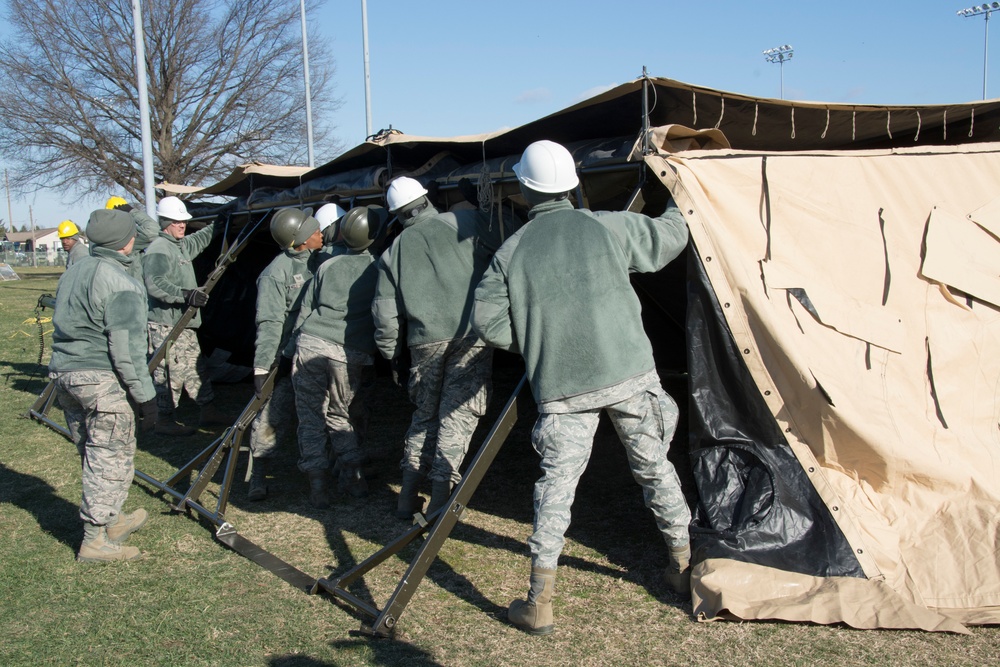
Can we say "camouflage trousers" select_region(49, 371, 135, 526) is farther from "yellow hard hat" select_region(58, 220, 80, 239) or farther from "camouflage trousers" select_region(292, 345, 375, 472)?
"yellow hard hat" select_region(58, 220, 80, 239)

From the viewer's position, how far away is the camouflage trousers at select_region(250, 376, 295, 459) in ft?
19.5

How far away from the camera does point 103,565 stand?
4.85 meters

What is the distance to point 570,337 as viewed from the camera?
3.76 m

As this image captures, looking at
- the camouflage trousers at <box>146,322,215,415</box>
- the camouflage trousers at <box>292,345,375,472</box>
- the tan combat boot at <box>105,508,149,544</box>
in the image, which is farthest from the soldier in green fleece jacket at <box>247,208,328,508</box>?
the camouflage trousers at <box>146,322,215,415</box>

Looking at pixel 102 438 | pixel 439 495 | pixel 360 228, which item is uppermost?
pixel 360 228

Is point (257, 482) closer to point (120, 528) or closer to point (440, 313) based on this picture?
point (120, 528)

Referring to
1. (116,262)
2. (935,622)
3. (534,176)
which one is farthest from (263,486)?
(935,622)

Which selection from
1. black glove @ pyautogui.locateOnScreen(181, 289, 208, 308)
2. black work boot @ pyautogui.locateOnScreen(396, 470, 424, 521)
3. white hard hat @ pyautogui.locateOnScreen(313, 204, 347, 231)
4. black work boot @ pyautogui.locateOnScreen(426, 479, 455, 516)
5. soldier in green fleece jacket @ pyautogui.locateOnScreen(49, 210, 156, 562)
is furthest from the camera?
black glove @ pyautogui.locateOnScreen(181, 289, 208, 308)

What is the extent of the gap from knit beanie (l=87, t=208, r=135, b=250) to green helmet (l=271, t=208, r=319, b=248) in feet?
4.28

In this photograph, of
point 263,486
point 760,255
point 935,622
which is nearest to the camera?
point 935,622

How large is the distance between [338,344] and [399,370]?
54 cm

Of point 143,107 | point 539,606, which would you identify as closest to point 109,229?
point 539,606

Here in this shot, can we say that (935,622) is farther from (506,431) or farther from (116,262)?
(116,262)

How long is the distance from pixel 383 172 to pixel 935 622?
462 cm
